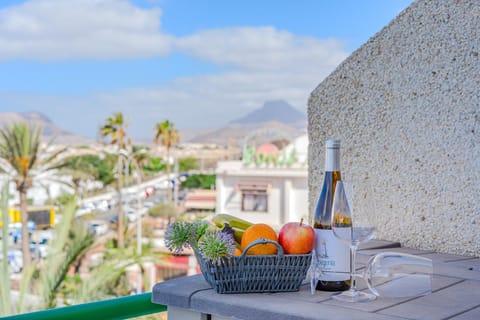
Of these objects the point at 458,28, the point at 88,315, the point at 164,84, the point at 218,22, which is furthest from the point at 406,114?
the point at 164,84

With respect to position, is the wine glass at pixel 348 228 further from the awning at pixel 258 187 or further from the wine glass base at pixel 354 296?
the awning at pixel 258 187

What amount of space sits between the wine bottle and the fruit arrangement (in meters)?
0.03

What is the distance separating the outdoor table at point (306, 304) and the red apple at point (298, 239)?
97 millimetres

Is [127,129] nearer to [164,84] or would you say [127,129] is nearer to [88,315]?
[88,315]

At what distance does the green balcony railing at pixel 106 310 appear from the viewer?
4.78 feet

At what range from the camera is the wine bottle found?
134cm

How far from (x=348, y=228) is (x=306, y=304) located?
0.18 metres

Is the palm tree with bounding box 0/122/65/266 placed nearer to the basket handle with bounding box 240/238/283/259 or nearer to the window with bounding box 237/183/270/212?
the basket handle with bounding box 240/238/283/259

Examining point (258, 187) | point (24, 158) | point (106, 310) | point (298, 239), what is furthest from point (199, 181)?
point (298, 239)

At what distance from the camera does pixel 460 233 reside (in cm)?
216

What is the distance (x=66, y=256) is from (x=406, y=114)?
5558mm

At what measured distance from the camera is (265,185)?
27203mm

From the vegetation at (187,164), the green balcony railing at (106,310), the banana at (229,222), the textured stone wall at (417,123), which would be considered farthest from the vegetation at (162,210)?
the banana at (229,222)

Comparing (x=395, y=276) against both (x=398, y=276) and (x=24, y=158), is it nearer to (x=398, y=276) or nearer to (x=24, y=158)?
(x=398, y=276)
